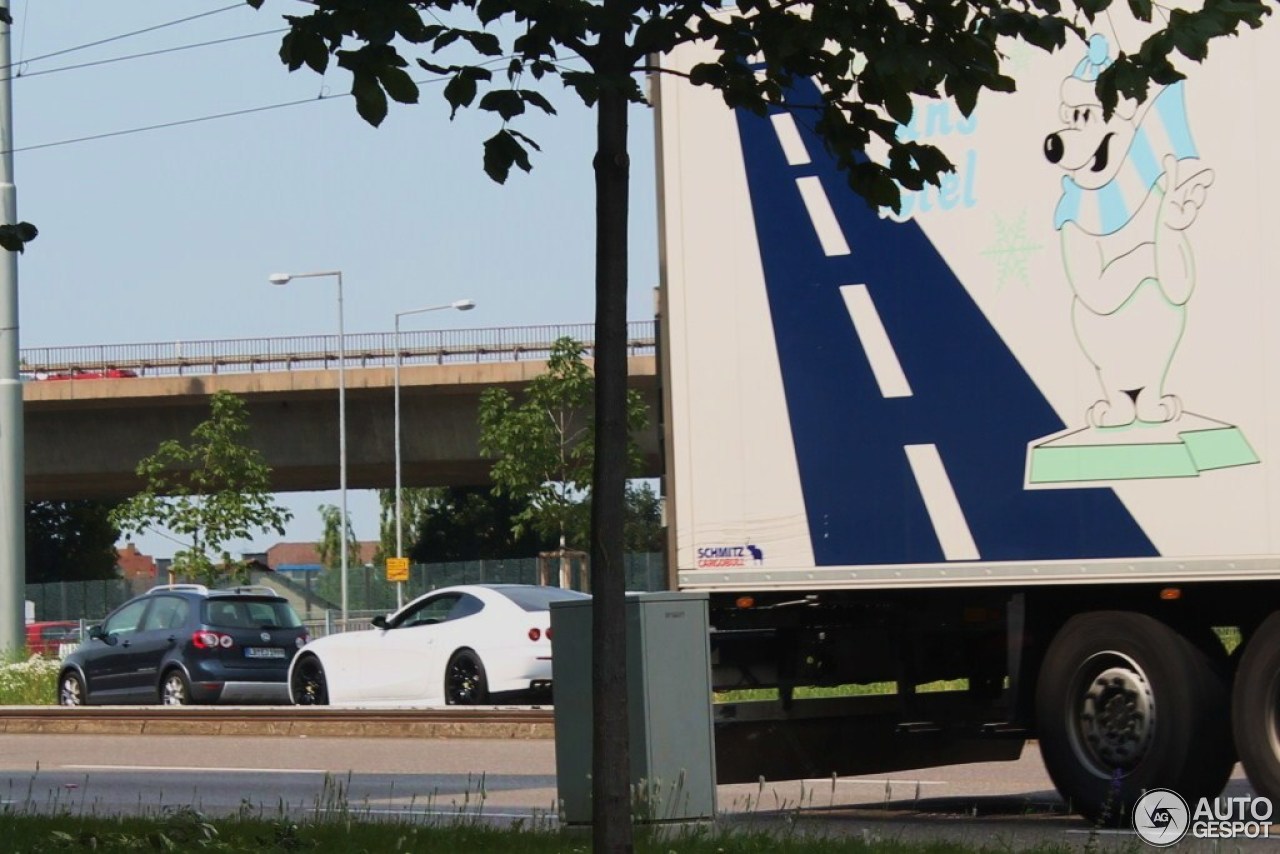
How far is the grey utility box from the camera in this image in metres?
9.27

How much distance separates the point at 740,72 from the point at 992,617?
14.7ft

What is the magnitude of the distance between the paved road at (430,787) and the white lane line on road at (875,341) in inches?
76.3

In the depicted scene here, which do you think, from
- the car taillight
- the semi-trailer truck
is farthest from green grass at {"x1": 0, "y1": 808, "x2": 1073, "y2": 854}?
the car taillight

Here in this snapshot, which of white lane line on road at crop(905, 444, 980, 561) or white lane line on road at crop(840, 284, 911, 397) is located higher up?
white lane line on road at crop(840, 284, 911, 397)

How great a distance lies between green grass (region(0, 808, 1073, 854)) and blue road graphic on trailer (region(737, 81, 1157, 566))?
5.12ft

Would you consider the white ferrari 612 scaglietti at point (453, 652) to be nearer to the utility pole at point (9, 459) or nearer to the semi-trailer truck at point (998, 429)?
the utility pole at point (9, 459)

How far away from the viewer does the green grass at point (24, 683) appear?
28422 millimetres

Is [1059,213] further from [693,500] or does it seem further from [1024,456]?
[693,500]

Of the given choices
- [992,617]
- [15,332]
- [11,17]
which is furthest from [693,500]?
[15,332]

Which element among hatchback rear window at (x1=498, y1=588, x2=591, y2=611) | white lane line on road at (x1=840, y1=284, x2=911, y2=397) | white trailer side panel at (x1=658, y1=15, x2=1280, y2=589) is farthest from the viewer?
hatchback rear window at (x1=498, y1=588, x2=591, y2=611)

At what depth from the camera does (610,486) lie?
6.12m

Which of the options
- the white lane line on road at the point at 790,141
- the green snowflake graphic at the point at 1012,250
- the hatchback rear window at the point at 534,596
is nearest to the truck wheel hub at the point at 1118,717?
the green snowflake graphic at the point at 1012,250

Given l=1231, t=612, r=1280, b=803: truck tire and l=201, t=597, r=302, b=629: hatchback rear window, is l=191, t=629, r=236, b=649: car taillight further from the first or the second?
l=1231, t=612, r=1280, b=803: truck tire

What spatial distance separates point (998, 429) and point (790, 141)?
1.90 meters
